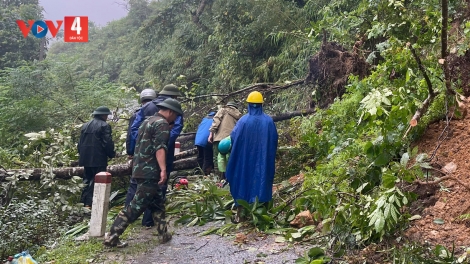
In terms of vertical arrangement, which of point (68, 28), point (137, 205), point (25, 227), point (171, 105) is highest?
point (68, 28)

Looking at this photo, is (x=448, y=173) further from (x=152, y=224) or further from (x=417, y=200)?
(x=152, y=224)

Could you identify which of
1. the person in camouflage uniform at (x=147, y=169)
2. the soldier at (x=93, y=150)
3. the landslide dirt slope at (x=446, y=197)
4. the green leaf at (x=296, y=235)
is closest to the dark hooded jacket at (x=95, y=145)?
the soldier at (x=93, y=150)

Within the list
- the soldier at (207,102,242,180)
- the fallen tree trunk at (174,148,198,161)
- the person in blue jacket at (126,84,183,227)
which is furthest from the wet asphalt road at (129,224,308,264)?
the fallen tree trunk at (174,148,198,161)

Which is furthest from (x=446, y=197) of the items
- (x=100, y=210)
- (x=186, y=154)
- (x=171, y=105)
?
(x=186, y=154)

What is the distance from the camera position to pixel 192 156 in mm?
10398

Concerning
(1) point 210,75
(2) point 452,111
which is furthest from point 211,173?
(1) point 210,75

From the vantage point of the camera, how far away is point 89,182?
8.24 metres

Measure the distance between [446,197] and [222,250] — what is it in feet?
7.91

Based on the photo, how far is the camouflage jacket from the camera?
18.8 ft

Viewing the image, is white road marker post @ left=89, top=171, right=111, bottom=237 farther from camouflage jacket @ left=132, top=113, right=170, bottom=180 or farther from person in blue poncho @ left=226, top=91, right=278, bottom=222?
person in blue poncho @ left=226, top=91, right=278, bottom=222

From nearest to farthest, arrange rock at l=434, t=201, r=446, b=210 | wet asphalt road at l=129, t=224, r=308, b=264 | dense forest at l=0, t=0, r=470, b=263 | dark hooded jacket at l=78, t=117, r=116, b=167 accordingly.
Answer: rock at l=434, t=201, r=446, b=210, dense forest at l=0, t=0, r=470, b=263, wet asphalt road at l=129, t=224, r=308, b=264, dark hooded jacket at l=78, t=117, r=116, b=167

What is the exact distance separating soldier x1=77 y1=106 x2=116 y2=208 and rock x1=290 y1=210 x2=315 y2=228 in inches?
146

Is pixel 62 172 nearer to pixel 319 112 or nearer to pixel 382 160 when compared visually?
pixel 319 112

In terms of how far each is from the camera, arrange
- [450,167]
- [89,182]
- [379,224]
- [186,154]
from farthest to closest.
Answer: [186,154] → [89,182] → [450,167] → [379,224]
